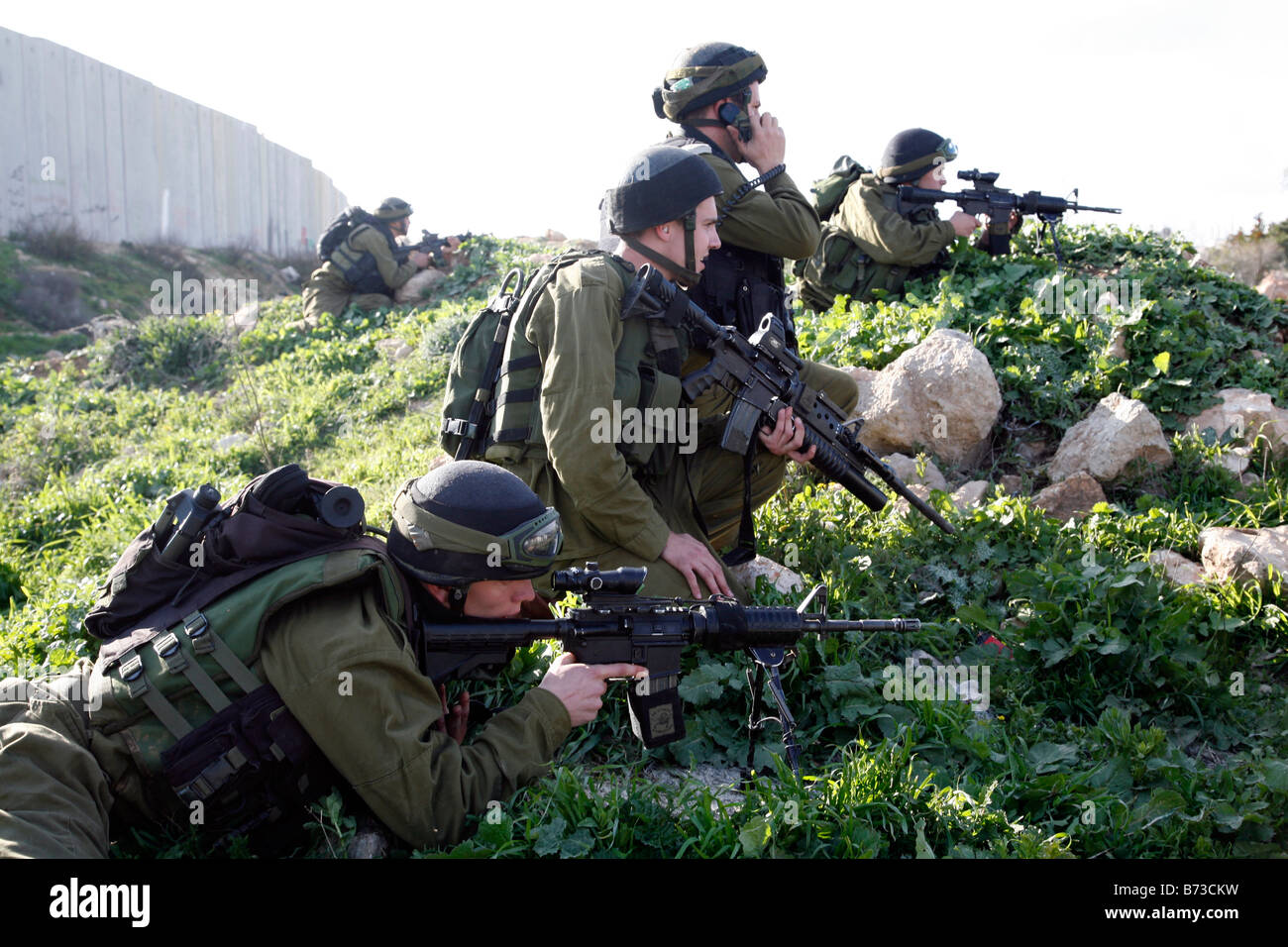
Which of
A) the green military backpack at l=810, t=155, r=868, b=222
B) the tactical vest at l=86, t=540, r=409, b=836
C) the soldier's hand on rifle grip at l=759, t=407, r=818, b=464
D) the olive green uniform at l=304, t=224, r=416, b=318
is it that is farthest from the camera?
the olive green uniform at l=304, t=224, r=416, b=318

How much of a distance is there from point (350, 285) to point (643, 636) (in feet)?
36.8

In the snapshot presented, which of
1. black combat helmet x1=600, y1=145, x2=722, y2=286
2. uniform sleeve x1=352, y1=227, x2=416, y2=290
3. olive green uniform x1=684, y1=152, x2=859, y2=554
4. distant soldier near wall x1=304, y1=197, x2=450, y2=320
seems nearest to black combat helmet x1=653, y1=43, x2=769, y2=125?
olive green uniform x1=684, y1=152, x2=859, y2=554

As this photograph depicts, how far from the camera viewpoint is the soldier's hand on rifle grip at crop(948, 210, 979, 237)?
7.99 m

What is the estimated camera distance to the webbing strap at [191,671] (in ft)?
8.63

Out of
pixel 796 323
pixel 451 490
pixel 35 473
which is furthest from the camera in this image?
pixel 35 473

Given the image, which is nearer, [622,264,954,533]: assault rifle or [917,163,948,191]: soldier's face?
[622,264,954,533]: assault rifle

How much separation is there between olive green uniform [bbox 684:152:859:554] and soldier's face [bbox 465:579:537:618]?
1.88 metres

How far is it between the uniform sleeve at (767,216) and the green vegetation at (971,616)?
1.38 metres

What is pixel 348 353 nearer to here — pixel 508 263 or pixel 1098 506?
pixel 508 263

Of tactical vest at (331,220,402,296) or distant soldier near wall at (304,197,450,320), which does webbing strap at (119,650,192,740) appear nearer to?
distant soldier near wall at (304,197,450,320)

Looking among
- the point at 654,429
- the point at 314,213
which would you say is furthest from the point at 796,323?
the point at 314,213

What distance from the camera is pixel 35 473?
8641 millimetres

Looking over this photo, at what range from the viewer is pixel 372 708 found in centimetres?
263
